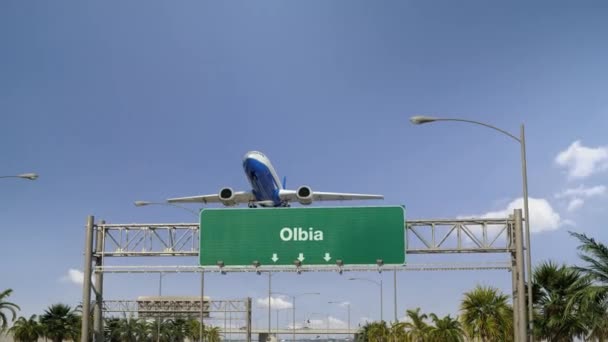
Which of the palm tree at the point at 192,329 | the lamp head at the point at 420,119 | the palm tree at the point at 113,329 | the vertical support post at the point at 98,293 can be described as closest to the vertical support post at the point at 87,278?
the vertical support post at the point at 98,293

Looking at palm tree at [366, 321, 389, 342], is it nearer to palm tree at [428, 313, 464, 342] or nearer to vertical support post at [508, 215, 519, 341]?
palm tree at [428, 313, 464, 342]

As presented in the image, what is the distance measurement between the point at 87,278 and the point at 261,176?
1426 inches

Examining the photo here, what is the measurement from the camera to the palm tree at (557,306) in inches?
1314

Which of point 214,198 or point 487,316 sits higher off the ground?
point 214,198

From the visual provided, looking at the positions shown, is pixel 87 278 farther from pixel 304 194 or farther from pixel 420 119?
pixel 304 194

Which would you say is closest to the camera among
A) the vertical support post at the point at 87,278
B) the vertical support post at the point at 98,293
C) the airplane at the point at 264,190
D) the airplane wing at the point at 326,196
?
the vertical support post at the point at 87,278

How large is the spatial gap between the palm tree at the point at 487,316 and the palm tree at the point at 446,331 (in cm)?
1414

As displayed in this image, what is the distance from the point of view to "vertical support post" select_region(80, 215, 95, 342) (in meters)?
32.2

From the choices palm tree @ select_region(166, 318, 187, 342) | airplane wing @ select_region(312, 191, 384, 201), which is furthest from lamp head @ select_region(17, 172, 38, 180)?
palm tree @ select_region(166, 318, 187, 342)

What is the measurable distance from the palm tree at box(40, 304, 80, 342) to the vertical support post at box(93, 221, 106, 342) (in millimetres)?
45584

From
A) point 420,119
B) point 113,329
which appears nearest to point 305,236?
point 420,119

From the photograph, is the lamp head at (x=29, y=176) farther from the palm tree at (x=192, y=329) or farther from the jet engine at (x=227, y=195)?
the palm tree at (x=192, y=329)

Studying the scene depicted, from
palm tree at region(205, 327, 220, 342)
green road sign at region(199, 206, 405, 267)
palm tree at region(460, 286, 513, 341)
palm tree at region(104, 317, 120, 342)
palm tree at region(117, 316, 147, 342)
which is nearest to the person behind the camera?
green road sign at region(199, 206, 405, 267)

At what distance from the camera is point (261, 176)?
6819cm
